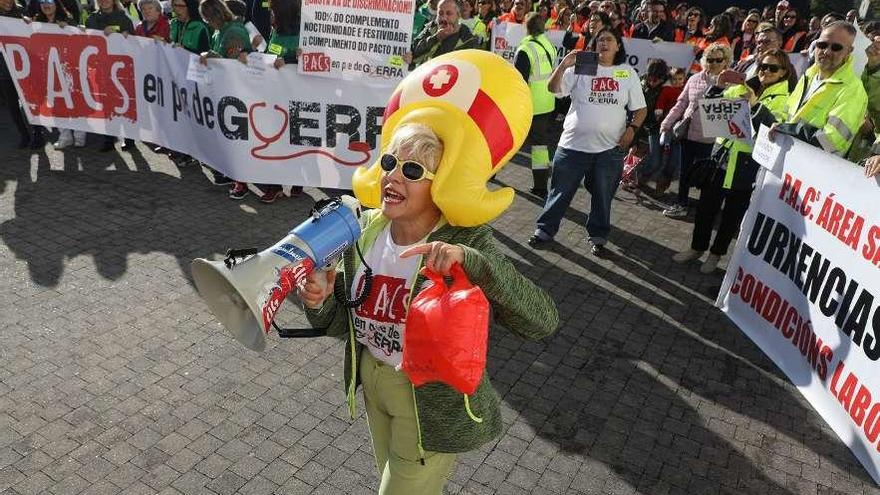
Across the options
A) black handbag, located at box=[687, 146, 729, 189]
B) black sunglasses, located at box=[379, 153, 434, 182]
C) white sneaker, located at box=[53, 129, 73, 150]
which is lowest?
white sneaker, located at box=[53, 129, 73, 150]

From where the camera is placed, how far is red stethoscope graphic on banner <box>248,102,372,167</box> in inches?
273

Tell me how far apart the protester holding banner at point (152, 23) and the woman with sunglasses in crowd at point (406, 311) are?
7.23m

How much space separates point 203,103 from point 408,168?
223 inches

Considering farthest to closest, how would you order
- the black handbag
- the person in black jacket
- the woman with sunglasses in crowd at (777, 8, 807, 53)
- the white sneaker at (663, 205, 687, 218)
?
the person in black jacket < the woman with sunglasses in crowd at (777, 8, 807, 53) < the white sneaker at (663, 205, 687, 218) < the black handbag

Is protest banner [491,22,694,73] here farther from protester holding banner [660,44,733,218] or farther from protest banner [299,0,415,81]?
protest banner [299,0,415,81]

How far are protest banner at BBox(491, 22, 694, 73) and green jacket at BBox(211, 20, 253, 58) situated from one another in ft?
17.2

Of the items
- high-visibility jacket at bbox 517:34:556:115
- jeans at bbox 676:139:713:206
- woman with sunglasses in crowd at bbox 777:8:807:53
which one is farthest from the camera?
woman with sunglasses in crowd at bbox 777:8:807:53

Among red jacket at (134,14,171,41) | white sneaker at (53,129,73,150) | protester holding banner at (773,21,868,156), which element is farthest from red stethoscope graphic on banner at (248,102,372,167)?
protester holding banner at (773,21,868,156)

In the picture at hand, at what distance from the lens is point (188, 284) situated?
5320mm

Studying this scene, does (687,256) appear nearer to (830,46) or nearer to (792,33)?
(830,46)

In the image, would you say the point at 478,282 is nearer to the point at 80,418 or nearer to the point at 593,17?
the point at 80,418

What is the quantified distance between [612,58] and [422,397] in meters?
4.66

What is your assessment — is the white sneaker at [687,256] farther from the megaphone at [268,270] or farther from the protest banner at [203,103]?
the megaphone at [268,270]

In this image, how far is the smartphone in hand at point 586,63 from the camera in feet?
19.5
